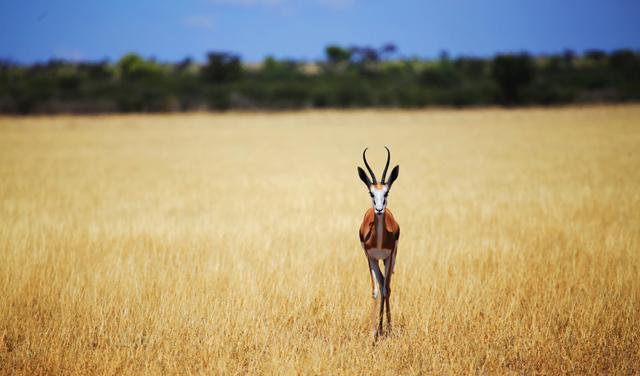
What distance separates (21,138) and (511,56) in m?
61.7

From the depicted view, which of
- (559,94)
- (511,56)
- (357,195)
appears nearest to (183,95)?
(511,56)

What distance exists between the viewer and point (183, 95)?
2729 inches

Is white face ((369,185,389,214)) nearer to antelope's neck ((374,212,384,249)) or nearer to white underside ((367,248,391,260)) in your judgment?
antelope's neck ((374,212,384,249))

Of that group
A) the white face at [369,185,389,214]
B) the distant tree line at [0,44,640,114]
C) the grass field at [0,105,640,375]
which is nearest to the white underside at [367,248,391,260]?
the white face at [369,185,389,214]

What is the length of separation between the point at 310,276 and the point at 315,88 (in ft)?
234

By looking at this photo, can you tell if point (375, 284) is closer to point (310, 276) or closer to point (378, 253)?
point (378, 253)

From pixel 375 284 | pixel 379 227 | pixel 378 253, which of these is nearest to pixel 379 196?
pixel 379 227

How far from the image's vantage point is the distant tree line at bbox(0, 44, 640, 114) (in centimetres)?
6369

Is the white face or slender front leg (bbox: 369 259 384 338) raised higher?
the white face

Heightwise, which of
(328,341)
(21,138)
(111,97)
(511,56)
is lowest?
(328,341)

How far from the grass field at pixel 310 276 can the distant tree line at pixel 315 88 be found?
52.2 meters

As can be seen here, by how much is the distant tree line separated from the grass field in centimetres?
5221

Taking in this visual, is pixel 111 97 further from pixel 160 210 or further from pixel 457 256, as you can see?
pixel 457 256

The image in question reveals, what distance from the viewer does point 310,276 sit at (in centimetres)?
627
